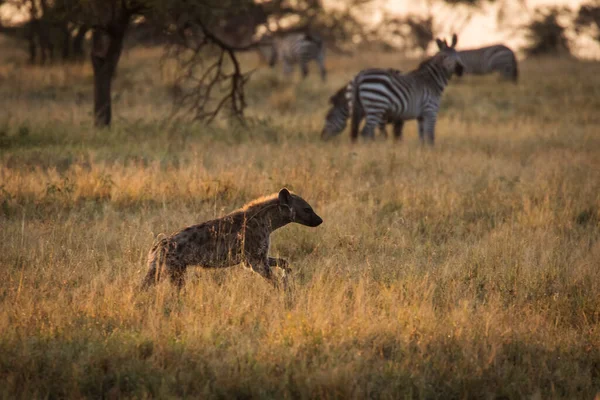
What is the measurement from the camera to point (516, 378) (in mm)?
5406

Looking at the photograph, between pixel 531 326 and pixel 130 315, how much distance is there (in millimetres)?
3343

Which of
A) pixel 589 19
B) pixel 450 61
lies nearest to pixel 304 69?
pixel 450 61

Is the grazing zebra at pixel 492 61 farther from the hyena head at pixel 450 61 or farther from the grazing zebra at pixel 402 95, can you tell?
the grazing zebra at pixel 402 95

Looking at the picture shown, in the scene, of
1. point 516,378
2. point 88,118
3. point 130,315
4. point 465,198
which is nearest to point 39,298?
point 130,315

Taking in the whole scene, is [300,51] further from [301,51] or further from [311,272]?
[311,272]

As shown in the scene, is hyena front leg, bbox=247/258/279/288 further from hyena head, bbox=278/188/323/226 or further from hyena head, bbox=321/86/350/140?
hyena head, bbox=321/86/350/140

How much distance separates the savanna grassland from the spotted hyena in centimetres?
19

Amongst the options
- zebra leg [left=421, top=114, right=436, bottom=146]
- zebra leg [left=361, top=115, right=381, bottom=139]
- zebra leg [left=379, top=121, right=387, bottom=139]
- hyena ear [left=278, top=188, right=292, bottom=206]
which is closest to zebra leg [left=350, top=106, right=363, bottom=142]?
zebra leg [left=361, top=115, right=381, bottom=139]

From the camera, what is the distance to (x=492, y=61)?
1185 inches

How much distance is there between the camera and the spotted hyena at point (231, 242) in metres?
6.72

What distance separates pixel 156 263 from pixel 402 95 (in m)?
11.1

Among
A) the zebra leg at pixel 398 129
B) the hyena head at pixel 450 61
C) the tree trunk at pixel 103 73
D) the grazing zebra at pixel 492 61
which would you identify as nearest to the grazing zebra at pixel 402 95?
the hyena head at pixel 450 61

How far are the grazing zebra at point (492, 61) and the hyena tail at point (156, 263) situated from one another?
24.2m

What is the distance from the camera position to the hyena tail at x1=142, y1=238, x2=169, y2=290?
6680 mm
